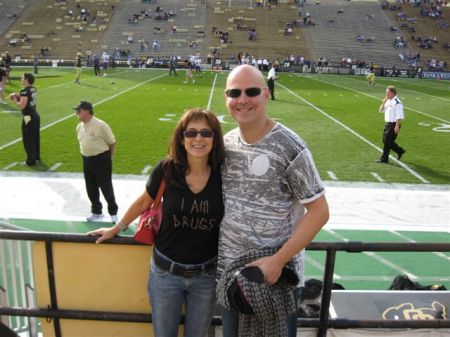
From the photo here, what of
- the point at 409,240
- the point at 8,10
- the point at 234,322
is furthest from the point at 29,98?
the point at 8,10

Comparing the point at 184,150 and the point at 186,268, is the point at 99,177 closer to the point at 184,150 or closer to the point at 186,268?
the point at 184,150

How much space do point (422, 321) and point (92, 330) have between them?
1.94 meters

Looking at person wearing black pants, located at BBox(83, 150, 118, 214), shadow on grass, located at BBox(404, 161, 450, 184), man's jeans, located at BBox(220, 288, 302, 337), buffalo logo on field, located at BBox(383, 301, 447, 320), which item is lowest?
shadow on grass, located at BBox(404, 161, 450, 184)

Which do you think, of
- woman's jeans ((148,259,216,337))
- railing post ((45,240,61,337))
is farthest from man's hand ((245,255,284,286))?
railing post ((45,240,61,337))

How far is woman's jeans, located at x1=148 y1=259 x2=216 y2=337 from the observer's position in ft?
7.86

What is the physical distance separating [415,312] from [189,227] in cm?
174

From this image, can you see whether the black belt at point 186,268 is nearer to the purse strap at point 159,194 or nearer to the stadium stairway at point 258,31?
the purse strap at point 159,194

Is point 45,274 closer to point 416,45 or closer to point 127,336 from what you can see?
point 127,336

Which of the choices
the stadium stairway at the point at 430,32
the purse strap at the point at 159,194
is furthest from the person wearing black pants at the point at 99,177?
the stadium stairway at the point at 430,32

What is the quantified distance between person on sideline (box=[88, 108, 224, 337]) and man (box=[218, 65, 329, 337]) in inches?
3.6

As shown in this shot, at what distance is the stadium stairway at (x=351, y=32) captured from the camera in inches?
2100

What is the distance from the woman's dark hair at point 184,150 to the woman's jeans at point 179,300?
0.52 meters

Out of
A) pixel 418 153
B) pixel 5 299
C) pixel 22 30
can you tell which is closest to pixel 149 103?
pixel 418 153

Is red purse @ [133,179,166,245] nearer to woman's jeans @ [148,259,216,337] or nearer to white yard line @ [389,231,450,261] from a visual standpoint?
woman's jeans @ [148,259,216,337]
